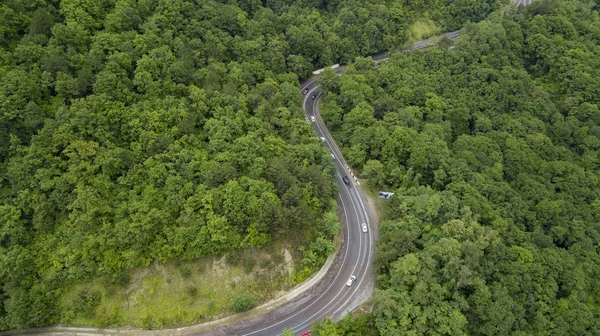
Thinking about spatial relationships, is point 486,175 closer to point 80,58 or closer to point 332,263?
point 332,263

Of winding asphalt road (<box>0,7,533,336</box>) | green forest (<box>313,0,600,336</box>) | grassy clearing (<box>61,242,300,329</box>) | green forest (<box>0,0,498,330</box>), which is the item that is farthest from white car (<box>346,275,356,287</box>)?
grassy clearing (<box>61,242,300,329</box>)

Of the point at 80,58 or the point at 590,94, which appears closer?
the point at 80,58

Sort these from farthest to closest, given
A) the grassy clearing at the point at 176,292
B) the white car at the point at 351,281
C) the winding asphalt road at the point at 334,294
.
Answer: the white car at the point at 351,281 → the winding asphalt road at the point at 334,294 → the grassy clearing at the point at 176,292

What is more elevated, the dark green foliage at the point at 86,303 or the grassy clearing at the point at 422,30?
the grassy clearing at the point at 422,30

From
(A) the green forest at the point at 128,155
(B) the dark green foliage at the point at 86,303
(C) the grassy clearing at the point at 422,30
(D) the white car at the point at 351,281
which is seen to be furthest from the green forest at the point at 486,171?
(B) the dark green foliage at the point at 86,303

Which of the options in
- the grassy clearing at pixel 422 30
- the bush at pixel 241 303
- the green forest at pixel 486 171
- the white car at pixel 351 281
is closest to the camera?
the bush at pixel 241 303

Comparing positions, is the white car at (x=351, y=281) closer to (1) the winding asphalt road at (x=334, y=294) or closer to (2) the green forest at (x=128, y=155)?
(1) the winding asphalt road at (x=334, y=294)

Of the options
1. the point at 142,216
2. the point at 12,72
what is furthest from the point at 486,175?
the point at 12,72
